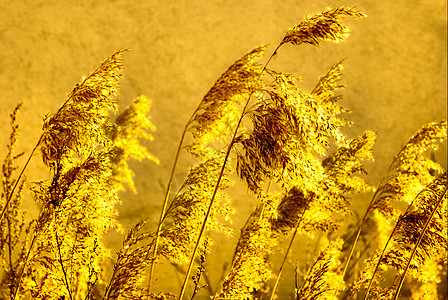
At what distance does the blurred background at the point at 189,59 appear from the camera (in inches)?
236

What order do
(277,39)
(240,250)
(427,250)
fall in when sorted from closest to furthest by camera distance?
(427,250)
(240,250)
(277,39)

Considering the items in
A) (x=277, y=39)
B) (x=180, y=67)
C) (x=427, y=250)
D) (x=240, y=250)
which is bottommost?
(x=427, y=250)

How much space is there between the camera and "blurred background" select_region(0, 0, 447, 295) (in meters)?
5.99

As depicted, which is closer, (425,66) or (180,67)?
(180,67)

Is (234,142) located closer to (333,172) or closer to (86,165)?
(86,165)

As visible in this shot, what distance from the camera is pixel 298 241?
741 centimetres

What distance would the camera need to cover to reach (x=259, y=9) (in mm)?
7082

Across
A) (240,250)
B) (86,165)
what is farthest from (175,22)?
(86,165)

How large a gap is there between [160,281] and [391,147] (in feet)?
15.8

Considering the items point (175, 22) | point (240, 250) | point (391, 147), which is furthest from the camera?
point (391, 147)

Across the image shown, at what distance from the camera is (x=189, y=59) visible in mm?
6840

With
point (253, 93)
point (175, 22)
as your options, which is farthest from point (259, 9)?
A: point (253, 93)

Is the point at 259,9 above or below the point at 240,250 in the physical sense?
above

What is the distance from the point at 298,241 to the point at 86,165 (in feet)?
17.9
